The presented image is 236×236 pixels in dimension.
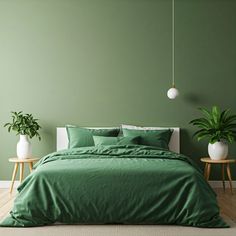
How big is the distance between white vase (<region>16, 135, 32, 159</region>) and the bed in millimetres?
1864

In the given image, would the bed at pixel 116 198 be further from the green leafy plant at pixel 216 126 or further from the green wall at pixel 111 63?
the green wall at pixel 111 63

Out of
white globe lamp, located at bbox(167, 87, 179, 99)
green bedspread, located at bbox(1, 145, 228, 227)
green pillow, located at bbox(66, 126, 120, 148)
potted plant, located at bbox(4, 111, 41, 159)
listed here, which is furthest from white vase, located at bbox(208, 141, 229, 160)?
potted plant, located at bbox(4, 111, 41, 159)

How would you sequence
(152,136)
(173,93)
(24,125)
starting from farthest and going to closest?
(173,93) → (24,125) → (152,136)

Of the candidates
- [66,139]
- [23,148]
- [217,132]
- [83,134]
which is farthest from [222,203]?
[23,148]

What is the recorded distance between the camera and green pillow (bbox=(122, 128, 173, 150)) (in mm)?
6059

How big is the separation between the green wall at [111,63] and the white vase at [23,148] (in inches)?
13.2

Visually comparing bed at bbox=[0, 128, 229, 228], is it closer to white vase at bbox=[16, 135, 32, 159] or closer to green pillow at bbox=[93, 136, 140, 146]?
green pillow at bbox=[93, 136, 140, 146]

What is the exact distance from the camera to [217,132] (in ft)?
20.2

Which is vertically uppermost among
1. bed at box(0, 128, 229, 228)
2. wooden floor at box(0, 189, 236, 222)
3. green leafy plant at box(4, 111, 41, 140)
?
green leafy plant at box(4, 111, 41, 140)

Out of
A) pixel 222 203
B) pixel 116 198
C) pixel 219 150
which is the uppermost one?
pixel 219 150

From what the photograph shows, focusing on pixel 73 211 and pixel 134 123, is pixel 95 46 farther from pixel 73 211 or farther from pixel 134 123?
pixel 73 211

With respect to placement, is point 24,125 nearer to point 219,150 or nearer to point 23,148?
point 23,148

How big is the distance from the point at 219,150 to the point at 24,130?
2.66m

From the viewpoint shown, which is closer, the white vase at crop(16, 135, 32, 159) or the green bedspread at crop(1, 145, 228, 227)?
the green bedspread at crop(1, 145, 228, 227)
